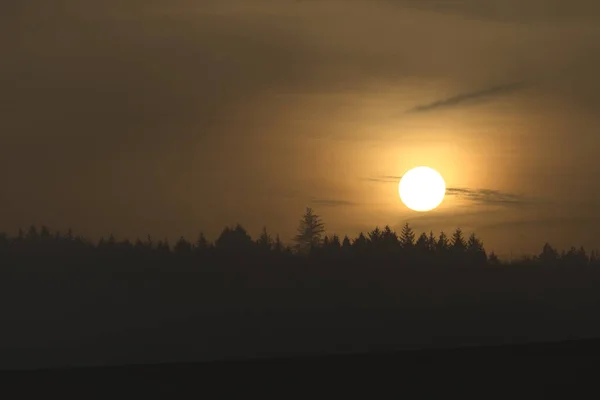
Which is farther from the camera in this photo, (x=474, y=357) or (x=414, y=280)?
(x=414, y=280)

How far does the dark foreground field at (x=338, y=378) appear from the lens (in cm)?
1252

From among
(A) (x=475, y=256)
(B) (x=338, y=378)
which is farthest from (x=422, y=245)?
(B) (x=338, y=378)

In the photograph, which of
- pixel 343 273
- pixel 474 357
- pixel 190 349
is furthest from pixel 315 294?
pixel 474 357

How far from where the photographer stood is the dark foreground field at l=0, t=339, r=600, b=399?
12.5 meters

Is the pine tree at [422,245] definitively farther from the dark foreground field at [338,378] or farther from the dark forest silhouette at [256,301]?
the dark foreground field at [338,378]

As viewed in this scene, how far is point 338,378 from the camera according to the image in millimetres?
13508

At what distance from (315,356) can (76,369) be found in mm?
3953

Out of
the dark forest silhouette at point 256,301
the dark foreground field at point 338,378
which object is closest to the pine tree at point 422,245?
the dark forest silhouette at point 256,301

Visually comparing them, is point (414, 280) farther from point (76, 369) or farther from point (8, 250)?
point (76, 369)

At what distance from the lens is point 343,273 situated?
33.8 metres

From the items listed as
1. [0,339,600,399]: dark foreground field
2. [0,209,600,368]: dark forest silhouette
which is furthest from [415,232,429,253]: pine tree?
[0,339,600,399]: dark foreground field

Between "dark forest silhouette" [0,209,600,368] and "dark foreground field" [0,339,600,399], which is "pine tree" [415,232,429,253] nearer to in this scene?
"dark forest silhouette" [0,209,600,368]

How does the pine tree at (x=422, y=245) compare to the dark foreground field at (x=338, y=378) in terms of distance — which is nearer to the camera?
the dark foreground field at (x=338, y=378)

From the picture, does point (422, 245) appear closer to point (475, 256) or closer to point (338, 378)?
point (475, 256)
